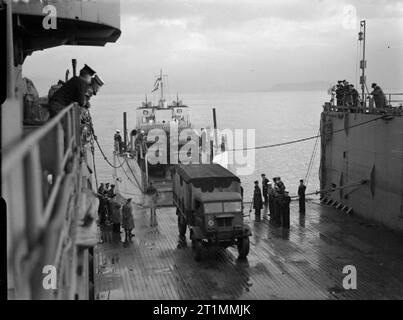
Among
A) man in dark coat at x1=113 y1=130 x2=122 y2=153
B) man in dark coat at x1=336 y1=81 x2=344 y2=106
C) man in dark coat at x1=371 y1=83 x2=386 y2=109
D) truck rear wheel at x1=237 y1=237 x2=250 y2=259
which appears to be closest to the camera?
truck rear wheel at x1=237 y1=237 x2=250 y2=259

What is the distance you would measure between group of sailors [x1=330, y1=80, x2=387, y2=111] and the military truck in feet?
24.9

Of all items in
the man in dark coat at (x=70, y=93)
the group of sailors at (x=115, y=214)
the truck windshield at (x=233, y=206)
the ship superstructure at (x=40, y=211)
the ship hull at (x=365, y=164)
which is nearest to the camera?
the ship superstructure at (x=40, y=211)

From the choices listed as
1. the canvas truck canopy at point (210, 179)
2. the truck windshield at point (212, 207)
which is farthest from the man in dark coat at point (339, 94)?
the truck windshield at point (212, 207)

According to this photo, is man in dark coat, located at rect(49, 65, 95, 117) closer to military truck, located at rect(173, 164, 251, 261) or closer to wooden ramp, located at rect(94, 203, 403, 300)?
wooden ramp, located at rect(94, 203, 403, 300)

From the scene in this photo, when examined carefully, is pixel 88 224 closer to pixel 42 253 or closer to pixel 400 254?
pixel 42 253

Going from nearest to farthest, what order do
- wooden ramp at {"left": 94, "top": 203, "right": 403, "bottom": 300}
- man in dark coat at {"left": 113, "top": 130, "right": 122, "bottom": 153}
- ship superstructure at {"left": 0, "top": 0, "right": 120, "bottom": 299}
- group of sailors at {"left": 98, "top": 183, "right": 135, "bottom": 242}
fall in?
1. ship superstructure at {"left": 0, "top": 0, "right": 120, "bottom": 299}
2. wooden ramp at {"left": 94, "top": 203, "right": 403, "bottom": 300}
3. group of sailors at {"left": 98, "top": 183, "right": 135, "bottom": 242}
4. man in dark coat at {"left": 113, "top": 130, "right": 122, "bottom": 153}

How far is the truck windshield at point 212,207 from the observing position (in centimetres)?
1274

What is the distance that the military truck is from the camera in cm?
1270

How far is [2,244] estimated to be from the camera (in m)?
5.79

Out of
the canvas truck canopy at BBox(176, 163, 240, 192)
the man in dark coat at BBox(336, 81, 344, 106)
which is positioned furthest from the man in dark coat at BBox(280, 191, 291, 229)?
the man in dark coat at BBox(336, 81, 344, 106)

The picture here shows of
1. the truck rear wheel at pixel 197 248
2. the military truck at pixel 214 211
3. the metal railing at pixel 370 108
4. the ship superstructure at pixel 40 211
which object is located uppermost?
the metal railing at pixel 370 108

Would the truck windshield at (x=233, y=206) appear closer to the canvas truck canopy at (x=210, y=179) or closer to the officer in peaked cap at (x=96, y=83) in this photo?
the canvas truck canopy at (x=210, y=179)

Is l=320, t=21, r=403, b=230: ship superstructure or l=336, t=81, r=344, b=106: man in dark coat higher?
l=336, t=81, r=344, b=106: man in dark coat

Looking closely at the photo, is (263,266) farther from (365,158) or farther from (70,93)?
(365,158)
